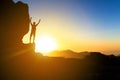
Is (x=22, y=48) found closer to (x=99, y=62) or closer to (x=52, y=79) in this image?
(x=52, y=79)

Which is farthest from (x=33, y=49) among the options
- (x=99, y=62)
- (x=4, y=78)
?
(x=99, y=62)

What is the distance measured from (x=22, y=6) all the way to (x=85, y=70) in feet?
65.1

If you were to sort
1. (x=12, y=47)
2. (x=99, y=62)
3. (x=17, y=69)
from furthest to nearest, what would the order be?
(x=99, y=62) → (x=12, y=47) → (x=17, y=69)

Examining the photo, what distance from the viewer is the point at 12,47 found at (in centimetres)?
4281

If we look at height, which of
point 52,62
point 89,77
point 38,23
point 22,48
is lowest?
point 89,77

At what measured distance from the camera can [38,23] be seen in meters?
43.6

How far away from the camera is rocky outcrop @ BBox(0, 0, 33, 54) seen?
42.6 m

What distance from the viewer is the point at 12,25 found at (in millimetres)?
45000

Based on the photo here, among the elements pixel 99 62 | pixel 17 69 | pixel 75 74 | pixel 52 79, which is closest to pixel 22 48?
pixel 17 69

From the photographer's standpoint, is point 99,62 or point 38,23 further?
point 99,62

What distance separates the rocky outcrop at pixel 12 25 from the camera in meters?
42.6

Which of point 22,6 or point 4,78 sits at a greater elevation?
point 22,6

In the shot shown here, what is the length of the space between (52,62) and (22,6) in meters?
13.0

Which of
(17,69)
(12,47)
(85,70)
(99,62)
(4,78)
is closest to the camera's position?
(4,78)
